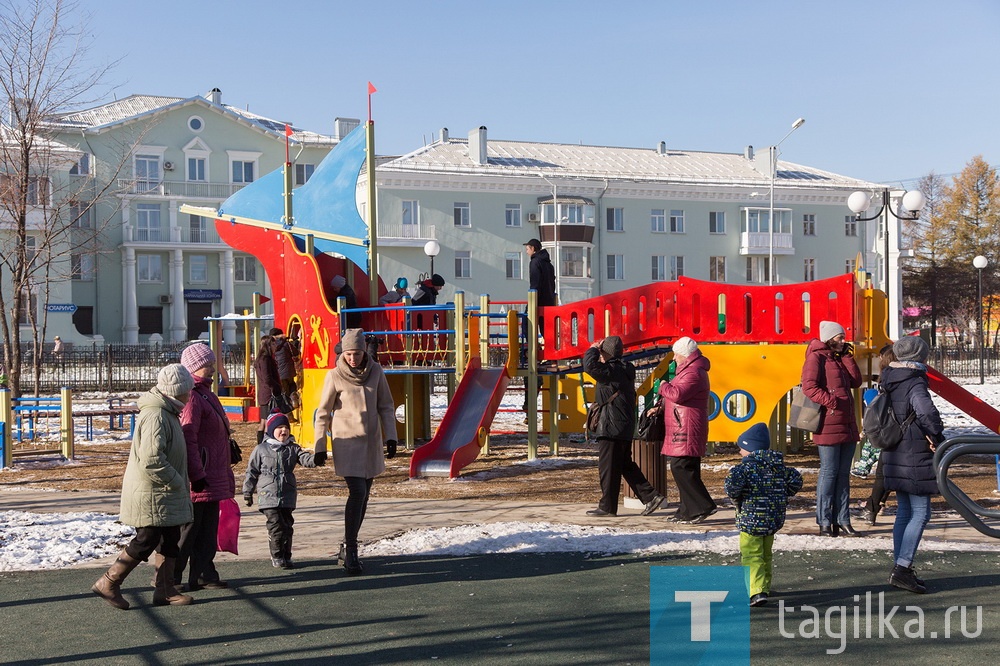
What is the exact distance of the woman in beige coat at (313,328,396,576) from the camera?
24.5 ft

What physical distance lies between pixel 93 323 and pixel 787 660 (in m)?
55.1

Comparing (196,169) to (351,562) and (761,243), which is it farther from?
(351,562)

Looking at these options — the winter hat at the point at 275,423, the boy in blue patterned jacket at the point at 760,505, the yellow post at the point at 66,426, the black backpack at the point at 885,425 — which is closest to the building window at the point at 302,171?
the yellow post at the point at 66,426

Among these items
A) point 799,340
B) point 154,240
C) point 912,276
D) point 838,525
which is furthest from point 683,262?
point 838,525

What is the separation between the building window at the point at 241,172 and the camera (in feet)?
188

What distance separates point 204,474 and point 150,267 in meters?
52.4

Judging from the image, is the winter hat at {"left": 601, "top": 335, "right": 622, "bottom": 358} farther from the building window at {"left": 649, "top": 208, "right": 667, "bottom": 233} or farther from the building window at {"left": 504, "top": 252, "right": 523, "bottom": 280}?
the building window at {"left": 649, "top": 208, "right": 667, "bottom": 233}

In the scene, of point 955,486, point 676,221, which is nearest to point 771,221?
point 676,221

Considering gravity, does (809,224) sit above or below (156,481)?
above

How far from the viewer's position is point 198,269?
2274 inches

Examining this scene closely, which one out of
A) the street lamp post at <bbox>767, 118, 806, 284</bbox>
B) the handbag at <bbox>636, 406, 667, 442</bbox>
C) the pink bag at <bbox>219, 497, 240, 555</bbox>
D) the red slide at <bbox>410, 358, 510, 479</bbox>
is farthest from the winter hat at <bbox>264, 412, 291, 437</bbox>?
the street lamp post at <bbox>767, 118, 806, 284</bbox>

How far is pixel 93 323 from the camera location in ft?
182

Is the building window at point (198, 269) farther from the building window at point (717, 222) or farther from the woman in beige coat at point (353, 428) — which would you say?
the woman in beige coat at point (353, 428)

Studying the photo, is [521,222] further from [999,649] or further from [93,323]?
[999,649]
